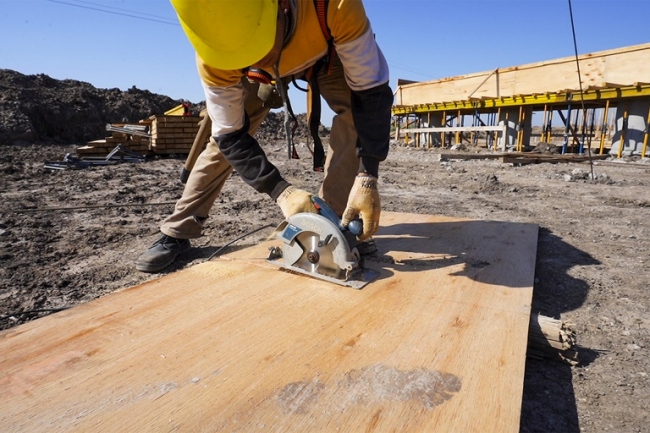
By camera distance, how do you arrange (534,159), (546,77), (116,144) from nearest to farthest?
(534,159) < (116,144) < (546,77)

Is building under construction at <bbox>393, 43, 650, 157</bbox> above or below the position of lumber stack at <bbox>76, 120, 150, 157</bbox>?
above

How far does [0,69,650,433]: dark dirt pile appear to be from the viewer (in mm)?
1350

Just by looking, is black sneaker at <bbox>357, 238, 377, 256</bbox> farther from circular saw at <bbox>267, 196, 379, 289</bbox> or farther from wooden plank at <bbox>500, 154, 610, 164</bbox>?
wooden plank at <bbox>500, 154, 610, 164</bbox>

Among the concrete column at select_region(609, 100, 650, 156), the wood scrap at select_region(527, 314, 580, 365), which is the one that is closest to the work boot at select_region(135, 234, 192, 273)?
the wood scrap at select_region(527, 314, 580, 365)

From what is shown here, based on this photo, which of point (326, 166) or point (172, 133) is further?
point (172, 133)

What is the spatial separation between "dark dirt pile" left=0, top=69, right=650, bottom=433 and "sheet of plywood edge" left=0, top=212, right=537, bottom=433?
0.28m

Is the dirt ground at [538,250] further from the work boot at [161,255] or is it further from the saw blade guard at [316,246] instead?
the saw blade guard at [316,246]

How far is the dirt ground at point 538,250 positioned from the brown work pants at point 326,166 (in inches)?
11.3

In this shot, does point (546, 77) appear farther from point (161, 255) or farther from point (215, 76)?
point (161, 255)

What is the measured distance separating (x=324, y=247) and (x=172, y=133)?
8755mm

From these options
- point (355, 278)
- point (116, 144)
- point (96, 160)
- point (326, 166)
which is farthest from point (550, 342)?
point (116, 144)

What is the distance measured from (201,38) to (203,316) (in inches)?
40.0

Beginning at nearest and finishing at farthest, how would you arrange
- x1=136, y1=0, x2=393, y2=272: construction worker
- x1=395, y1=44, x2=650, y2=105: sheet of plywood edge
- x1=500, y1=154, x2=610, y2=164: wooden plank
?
x1=136, y1=0, x2=393, y2=272: construction worker
x1=500, y1=154, x2=610, y2=164: wooden plank
x1=395, y1=44, x2=650, y2=105: sheet of plywood edge

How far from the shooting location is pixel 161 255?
2.34 meters
